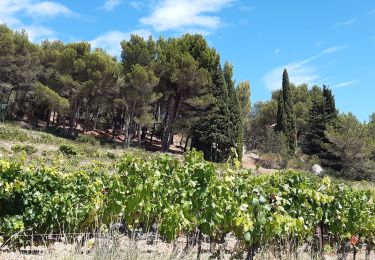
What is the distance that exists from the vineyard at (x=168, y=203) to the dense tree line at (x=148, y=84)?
23407 mm

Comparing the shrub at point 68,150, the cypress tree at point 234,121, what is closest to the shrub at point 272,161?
the cypress tree at point 234,121

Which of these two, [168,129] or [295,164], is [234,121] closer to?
[168,129]

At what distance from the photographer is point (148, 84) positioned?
30578 millimetres

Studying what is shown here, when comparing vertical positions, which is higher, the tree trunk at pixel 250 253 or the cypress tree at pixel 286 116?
the cypress tree at pixel 286 116

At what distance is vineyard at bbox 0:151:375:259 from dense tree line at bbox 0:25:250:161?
76.8 ft

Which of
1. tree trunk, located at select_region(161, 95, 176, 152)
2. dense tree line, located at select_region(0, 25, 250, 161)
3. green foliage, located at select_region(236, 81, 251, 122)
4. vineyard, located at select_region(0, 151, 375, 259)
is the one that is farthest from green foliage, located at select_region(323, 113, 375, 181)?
vineyard, located at select_region(0, 151, 375, 259)

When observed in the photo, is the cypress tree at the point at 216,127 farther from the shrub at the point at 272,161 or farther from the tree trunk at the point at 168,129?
the shrub at the point at 272,161

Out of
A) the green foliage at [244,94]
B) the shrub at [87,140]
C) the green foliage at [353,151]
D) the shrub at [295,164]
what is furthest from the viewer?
the green foliage at [244,94]

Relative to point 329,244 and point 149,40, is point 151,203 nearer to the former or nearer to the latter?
point 329,244

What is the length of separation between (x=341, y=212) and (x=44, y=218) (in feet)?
13.2

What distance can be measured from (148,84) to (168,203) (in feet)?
85.6

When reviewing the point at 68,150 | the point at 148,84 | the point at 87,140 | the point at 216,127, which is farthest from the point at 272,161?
the point at 68,150

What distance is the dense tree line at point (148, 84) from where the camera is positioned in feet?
101

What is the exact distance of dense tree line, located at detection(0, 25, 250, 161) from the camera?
101 feet
